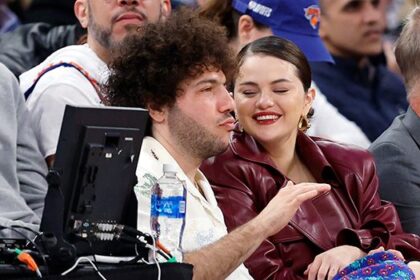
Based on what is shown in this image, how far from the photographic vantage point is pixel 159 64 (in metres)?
4.95

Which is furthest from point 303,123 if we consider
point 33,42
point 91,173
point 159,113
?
point 33,42

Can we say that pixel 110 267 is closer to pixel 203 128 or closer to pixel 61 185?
pixel 61 185

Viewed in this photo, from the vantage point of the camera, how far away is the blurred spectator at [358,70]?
8.17 meters

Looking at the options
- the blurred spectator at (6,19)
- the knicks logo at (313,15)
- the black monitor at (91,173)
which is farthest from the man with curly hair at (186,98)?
the blurred spectator at (6,19)

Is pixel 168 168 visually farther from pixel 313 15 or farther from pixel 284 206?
pixel 313 15

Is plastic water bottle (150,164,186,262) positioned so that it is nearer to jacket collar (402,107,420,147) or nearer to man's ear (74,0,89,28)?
jacket collar (402,107,420,147)

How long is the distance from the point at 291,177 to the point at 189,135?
64cm

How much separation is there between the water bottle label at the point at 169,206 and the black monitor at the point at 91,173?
19 centimetres

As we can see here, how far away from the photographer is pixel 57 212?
402 centimetres

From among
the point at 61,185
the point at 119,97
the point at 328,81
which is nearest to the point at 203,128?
the point at 119,97

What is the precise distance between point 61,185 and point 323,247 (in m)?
1.44

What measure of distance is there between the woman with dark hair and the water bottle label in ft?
1.95

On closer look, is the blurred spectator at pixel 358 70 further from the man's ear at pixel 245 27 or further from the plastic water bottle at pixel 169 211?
the plastic water bottle at pixel 169 211

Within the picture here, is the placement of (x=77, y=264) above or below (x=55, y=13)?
above
